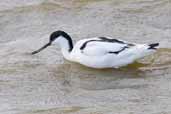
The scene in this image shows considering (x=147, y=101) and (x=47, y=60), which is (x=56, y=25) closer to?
(x=47, y=60)

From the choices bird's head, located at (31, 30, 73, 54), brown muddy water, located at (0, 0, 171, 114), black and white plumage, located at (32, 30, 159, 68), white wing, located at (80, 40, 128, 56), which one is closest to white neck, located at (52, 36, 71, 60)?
bird's head, located at (31, 30, 73, 54)

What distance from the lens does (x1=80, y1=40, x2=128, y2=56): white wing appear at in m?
11.0

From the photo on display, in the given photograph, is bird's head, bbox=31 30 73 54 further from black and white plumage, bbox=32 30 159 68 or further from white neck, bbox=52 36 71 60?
black and white plumage, bbox=32 30 159 68

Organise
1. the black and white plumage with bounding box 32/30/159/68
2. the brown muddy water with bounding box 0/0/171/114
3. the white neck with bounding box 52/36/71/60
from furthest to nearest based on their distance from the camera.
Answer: the white neck with bounding box 52/36/71/60 < the black and white plumage with bounding box 32/30/159/68 < the brown muddy water with bounding box 0/0/171/114

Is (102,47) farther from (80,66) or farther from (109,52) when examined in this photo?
(80,66)

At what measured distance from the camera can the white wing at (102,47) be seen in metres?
11.0

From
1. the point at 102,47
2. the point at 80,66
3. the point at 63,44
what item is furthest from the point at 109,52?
the point at 63,44

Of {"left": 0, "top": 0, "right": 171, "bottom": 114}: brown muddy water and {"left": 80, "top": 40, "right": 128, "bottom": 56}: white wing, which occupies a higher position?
{"left": 80, "top": 40, "right": 128, "bottom": 56}: white wing

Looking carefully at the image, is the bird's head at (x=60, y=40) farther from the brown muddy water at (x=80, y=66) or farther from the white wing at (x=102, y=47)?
the white wing at (x=102, y=47)

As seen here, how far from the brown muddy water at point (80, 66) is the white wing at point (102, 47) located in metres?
0.32

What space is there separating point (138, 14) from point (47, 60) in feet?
9.09

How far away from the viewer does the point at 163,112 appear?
359 inches

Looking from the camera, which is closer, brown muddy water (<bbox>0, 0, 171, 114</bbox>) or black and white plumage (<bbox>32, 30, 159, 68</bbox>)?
brown muddy water (<bbox>0, 0, 171, 114</bbox>)

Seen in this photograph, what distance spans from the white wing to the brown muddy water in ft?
1.05
